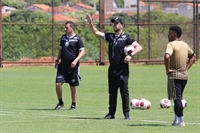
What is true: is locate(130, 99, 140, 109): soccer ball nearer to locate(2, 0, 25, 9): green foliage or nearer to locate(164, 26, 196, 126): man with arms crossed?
locate(164, 26, 196, 126): man with arms crossed

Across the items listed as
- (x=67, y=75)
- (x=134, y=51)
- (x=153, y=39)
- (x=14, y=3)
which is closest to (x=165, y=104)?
(x=67, y=75)

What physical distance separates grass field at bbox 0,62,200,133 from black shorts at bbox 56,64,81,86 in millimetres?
754

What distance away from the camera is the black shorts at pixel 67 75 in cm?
1580

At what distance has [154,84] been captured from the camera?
25.1 meters

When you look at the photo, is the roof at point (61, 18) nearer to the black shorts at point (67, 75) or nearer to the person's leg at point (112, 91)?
the black shorts at point (67, 75)

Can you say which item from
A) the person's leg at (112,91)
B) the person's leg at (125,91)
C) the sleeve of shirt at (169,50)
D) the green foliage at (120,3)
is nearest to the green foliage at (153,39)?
the green foliage at (120,3)

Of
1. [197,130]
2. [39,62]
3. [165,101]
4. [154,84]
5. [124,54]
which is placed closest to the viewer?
[197,130]

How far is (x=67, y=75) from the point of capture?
1590 centimetres

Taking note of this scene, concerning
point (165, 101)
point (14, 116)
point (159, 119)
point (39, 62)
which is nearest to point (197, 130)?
point (159, 119)

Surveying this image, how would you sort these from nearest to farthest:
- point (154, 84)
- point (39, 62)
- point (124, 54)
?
point (124, 54) → point (154, 84) → point (39, 62)

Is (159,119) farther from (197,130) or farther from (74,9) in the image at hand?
(74,9)

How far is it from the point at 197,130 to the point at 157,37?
2765 centimetres

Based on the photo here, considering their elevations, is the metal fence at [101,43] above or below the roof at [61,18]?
below

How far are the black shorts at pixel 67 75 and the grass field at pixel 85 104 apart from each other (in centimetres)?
75
